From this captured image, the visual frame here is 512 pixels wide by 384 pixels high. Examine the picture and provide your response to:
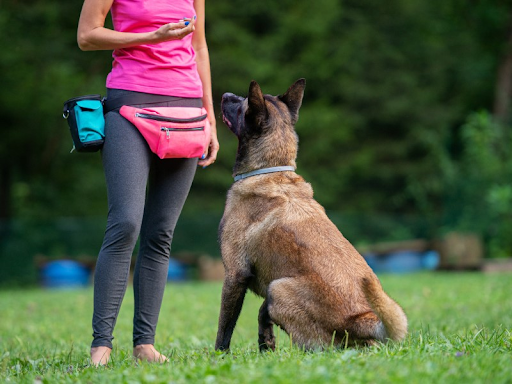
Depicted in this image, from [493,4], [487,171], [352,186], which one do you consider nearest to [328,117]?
[352,186]

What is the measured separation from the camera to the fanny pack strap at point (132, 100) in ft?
13.0

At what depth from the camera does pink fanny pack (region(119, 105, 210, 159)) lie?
12.9 feet

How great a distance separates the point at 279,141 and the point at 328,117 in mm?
21446

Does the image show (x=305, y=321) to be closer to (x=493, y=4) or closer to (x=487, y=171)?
(x=487, y=171)

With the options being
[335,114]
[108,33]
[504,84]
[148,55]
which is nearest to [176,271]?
[335,114]

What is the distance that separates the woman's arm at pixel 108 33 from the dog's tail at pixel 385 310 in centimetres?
172

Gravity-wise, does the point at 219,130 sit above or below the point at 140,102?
below

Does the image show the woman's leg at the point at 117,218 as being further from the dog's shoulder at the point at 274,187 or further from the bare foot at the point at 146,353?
the dog's shoulder at the point at 274,187

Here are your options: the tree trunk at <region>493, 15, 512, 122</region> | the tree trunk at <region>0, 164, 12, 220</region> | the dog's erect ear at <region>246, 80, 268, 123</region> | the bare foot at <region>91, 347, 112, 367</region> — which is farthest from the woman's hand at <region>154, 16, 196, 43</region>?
the tree trunk at <region>493, 15, 512, 122</region>

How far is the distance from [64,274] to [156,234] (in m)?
12.6

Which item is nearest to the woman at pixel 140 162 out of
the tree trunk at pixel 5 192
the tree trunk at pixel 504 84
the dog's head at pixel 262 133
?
the dog's head at pixel 262 133

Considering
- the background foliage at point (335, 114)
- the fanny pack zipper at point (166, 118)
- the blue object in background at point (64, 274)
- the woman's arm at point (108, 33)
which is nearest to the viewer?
the woman's arm at point (108, 33)

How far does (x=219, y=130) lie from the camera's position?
76.0 ft

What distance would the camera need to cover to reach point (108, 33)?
12.6ft
